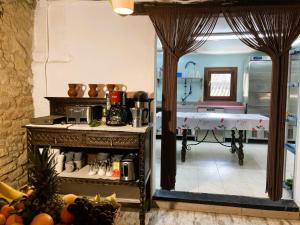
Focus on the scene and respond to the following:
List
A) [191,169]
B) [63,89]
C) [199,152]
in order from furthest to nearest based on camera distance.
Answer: [199,152] < [191,169] < [63,89]

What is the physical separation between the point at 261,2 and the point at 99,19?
5.91ft

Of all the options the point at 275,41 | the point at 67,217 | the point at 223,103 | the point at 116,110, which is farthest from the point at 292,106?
the point at 223,103

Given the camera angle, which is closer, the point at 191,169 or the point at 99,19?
the point at 99,19

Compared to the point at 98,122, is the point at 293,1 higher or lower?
higher

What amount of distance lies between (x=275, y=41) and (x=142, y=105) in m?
1.55

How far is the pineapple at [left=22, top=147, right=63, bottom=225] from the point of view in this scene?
1.23 metres

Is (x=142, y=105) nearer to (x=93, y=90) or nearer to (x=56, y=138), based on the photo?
(x=93, y=90)

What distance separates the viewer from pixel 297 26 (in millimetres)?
2527

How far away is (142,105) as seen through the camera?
2662mm

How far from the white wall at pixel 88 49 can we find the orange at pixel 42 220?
193 cm

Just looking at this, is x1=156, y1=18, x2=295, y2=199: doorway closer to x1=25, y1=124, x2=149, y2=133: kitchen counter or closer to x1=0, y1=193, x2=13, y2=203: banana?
x1=25, y1=124, x2=149, y2=133: kitchen counter

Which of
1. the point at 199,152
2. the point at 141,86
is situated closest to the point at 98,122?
the point at 141,86

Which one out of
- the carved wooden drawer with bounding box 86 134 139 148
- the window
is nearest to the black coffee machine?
the carved wooden drawer with bounding box 86 134 139 148

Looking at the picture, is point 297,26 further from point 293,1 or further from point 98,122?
point 98,122
